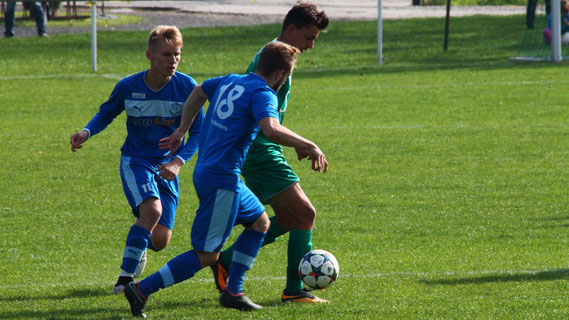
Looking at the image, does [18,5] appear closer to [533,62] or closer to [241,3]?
[241,3]

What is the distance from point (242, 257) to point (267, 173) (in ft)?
2.03

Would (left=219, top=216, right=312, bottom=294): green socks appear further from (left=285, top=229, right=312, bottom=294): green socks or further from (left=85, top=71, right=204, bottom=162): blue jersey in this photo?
(left=85, top=71, right=204, bottom=162): blue jersey

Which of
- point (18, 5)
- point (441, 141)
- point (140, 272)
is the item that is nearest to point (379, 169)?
point (441, 141)

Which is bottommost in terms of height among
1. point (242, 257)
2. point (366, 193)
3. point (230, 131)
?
point (366, 193)

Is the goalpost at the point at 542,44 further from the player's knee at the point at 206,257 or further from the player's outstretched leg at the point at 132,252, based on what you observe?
the player's knee at the point at 206,257

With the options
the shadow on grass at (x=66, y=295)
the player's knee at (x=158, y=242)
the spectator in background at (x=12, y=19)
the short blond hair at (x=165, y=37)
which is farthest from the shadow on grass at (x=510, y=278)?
the spectator in background at (x=12, y=19)

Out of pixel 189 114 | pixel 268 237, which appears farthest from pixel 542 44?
pixel 189 114

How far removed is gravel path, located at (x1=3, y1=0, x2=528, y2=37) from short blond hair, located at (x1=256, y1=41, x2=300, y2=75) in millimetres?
20320

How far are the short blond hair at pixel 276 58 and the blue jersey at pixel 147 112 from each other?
101 cm

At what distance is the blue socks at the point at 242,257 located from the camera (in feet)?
17.4

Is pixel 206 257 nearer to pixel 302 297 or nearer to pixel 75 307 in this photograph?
pixel 302 297

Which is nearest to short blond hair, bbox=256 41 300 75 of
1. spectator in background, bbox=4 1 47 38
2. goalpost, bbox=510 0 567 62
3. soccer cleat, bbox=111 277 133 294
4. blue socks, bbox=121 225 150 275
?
blue socks, bbox=121 225 150 275

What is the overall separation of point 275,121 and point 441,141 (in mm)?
7670

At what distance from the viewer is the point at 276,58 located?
16.6ft
